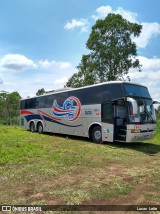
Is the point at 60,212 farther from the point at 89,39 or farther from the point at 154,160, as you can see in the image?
the point at 89,39

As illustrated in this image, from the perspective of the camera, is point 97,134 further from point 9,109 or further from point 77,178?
point 9,109

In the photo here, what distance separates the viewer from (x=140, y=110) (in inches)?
496

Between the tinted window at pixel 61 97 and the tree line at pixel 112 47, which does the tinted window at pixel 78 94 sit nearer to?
the tinted window at pixel 61 97

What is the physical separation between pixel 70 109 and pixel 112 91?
4157mm

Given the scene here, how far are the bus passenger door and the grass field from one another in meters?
2.87

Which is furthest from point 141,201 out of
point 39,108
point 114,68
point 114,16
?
point 114,16

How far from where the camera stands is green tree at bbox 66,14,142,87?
27531mm

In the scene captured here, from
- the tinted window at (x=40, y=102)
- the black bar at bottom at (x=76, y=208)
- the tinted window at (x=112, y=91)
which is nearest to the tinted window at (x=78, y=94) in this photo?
the tinted window at (x=112, y=91)

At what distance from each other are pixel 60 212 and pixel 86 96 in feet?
35.4

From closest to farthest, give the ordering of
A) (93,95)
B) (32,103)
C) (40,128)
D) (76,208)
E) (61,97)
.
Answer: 1. (76,208)
2. (93,95)
3. (61,97)
4. (40,128)
5. (32,103)

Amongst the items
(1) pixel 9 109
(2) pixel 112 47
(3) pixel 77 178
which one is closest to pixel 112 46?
(2) pixel 112 47

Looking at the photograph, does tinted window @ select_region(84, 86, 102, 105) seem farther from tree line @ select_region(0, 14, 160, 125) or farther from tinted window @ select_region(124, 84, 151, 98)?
tree line @ select_region(0, 14, 160, 125)

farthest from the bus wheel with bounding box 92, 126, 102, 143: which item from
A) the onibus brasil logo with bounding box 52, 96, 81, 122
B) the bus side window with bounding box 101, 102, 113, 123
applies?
the onibus brasil logo with bounding box 52, 96, 81, 122

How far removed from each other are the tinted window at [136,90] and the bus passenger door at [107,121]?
1.11 meters
